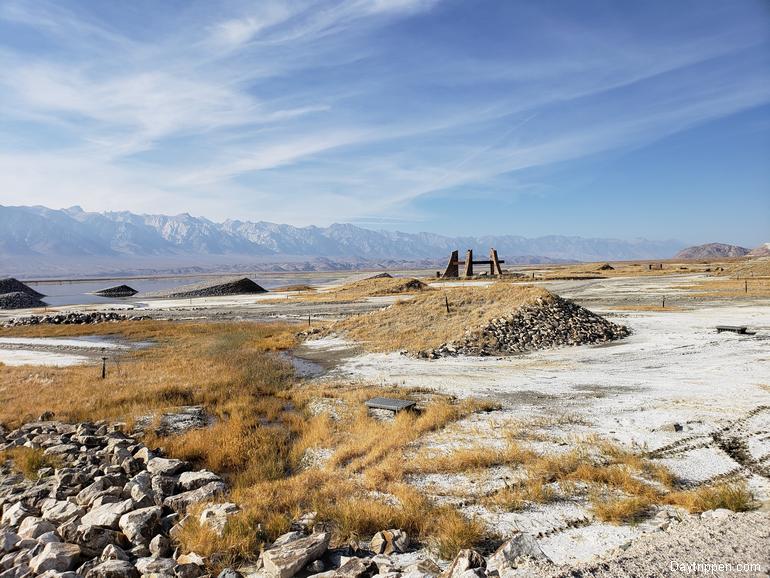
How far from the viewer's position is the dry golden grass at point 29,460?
9.37 meters

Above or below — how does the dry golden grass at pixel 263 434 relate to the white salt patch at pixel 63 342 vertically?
above

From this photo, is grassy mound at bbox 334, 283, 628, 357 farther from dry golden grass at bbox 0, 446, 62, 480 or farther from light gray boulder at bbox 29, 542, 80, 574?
light gray boulder at bbox 29, 542, 80, 574

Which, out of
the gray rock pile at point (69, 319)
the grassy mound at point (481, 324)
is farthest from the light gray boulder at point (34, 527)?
the gray rock pile at point (69, 319)

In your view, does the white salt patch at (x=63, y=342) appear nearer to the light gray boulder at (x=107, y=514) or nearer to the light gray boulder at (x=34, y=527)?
the light gray boulder at (x=34, y=527)

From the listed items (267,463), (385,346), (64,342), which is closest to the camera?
(267,463)

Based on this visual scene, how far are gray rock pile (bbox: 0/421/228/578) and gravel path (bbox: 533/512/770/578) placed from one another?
4.56 metres

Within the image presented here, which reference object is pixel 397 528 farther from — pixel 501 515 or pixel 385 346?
pixel 385 346

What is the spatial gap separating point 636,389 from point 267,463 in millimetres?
10273

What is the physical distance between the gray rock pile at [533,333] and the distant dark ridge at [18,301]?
207 feet

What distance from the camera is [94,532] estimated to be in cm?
634

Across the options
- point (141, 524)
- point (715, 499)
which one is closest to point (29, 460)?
point (141, 524)

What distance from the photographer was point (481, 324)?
2334cm

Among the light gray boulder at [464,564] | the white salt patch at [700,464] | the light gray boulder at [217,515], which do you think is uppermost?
the light gray boulder at [464,564]

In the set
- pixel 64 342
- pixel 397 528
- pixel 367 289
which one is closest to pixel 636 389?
pixel 397 528
